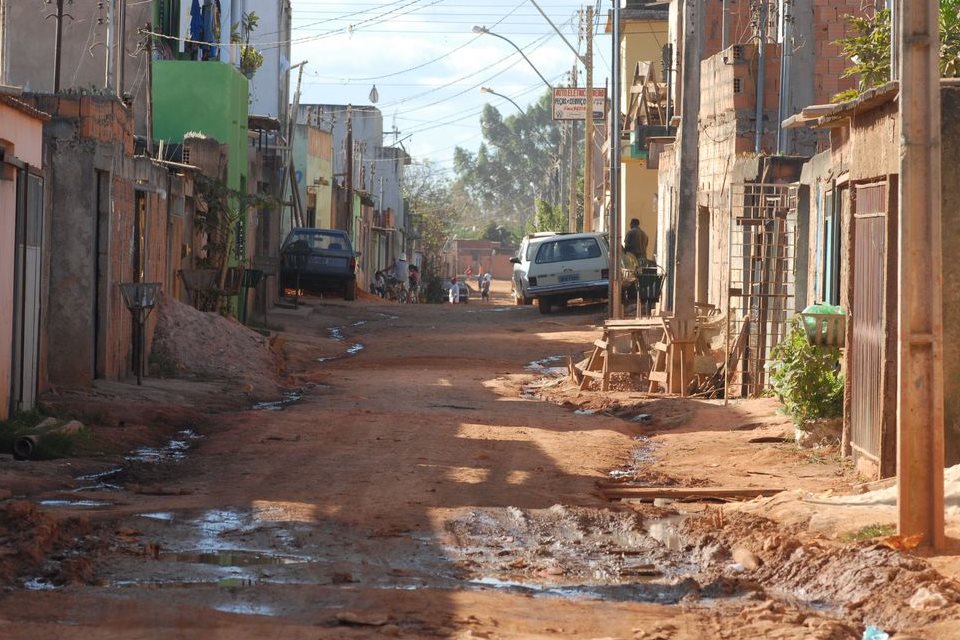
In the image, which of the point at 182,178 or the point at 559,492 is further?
the point at 182,178

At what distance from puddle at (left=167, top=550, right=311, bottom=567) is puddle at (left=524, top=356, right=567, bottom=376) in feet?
46.4

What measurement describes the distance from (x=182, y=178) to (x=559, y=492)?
43.2ft

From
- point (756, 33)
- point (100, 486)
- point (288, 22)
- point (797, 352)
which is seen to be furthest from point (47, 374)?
point (288, 22)

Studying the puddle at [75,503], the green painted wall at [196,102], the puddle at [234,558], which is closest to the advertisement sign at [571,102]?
the green painted wall at [196,102]

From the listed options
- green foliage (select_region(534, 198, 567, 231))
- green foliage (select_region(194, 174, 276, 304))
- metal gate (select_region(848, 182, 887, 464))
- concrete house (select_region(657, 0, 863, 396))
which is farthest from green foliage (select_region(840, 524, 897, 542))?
green foliage (select_region(534, 198, 567, 231))

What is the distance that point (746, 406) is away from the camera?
52.6 ft

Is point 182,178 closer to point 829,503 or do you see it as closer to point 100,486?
point 100,486

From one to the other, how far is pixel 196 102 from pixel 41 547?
22.9m

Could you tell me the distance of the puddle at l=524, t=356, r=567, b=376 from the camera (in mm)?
22719

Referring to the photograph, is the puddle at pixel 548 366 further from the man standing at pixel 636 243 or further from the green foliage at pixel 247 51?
the green foliage at pixel 247 51

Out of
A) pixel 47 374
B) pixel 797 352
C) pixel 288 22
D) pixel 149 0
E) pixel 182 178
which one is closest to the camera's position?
pixel 797 352

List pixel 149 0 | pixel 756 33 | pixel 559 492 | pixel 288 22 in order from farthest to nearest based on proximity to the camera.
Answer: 1. pixel 288 22
2. pixel 149 0
3. pixel 756 33
4. pixel 559 492

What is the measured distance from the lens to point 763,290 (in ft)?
58.9

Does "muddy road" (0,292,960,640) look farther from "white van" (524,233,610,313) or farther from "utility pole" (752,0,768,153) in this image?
"white van" (524,233,610,313)
